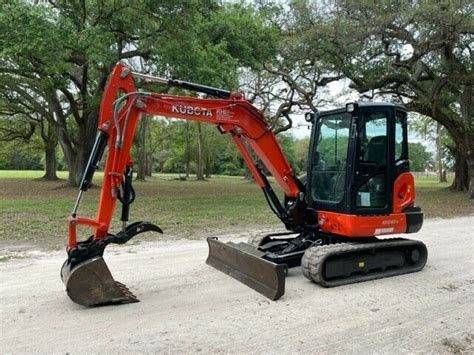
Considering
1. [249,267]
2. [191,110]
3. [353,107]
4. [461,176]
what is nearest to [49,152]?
[461,176]

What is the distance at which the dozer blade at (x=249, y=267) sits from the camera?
4859mm

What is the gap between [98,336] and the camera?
3.86 m

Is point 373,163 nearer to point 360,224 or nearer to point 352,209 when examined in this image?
point 352,209

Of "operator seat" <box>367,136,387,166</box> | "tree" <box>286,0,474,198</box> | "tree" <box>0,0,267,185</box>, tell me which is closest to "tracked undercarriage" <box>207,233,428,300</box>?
"operator seat" <box>367,136,387,166</box>

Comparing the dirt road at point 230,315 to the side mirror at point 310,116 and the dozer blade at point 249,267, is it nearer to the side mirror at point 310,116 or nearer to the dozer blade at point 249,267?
the dozer blade at point 249,267

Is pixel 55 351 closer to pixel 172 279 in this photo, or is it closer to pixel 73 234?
pixel 73 234

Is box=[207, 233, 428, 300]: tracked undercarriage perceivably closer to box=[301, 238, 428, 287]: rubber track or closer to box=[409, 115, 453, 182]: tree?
box=[301, 238, 428, 287]: rubber track

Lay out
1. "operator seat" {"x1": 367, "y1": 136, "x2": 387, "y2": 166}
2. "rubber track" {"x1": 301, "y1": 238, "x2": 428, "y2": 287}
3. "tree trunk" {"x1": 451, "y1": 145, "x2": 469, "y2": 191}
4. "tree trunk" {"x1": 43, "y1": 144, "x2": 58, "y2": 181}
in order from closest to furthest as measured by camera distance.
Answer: "rubber track" {"x1": 301, "y1": 238, "x2": 428, "y2": 287} < "operator seat" {"x1": 367, "y1": 136, "x2": 387, "y2": 166} < "tree trunk" {"x1": 451, "y1": 145, "x2": 469, "y2": 191} < "tree trunk" {"x1": 43, "y1": 144, "x2": 58, "y2": 181}

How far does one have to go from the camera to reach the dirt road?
373 cm

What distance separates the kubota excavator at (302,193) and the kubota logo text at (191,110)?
0.04ft

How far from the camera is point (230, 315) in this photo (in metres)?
4.41

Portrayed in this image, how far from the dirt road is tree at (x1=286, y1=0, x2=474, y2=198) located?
10842 millimetres

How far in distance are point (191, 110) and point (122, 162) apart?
3.52ft

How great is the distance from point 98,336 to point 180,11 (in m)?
12.4
